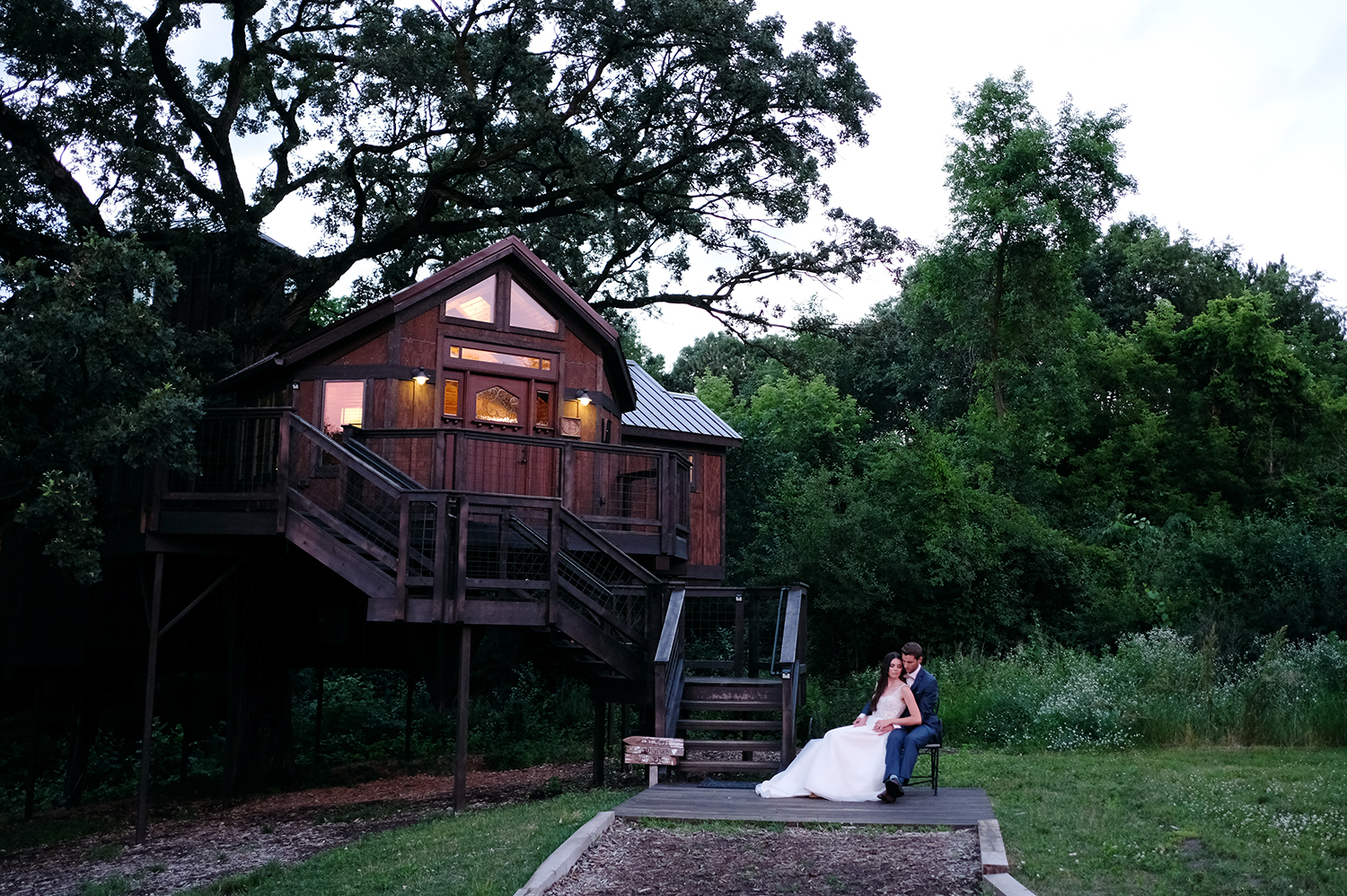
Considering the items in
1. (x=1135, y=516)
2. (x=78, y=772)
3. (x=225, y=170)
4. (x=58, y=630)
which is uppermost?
(x=225, y=170)

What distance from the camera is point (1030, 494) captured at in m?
36.5

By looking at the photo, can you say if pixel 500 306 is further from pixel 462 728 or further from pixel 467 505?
pixel 462 728

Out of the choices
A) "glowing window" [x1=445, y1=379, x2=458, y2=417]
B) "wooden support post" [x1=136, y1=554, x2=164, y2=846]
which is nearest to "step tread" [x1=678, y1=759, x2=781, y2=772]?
"wooden support post" [x1=136, y1=554, x2=164, y2=846]

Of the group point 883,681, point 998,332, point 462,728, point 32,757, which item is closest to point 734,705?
point 883,681

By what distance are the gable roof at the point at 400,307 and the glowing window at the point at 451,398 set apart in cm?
122

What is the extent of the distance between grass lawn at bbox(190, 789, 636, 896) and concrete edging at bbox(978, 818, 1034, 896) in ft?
10.1

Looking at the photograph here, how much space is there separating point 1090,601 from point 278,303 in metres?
18.8

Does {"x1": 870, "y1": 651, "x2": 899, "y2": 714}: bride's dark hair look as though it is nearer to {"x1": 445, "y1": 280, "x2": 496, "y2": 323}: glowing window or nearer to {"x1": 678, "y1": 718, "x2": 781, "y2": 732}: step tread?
{"x1": 678, "y1": 718, "x2": 781, "y2": 732}: step tread

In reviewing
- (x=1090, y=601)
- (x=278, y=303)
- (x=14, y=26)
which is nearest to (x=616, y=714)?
(x=1090, y=601)

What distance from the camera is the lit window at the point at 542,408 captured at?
17312 mm

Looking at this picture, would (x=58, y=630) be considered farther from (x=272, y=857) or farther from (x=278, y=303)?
(x=272, y=857)

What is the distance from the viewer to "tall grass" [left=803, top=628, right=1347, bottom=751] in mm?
15602

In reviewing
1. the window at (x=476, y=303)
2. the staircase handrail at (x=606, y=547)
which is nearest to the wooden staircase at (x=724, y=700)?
the staircase handrail at (x=606, y=547)

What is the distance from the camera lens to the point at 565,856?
26.9 feet
